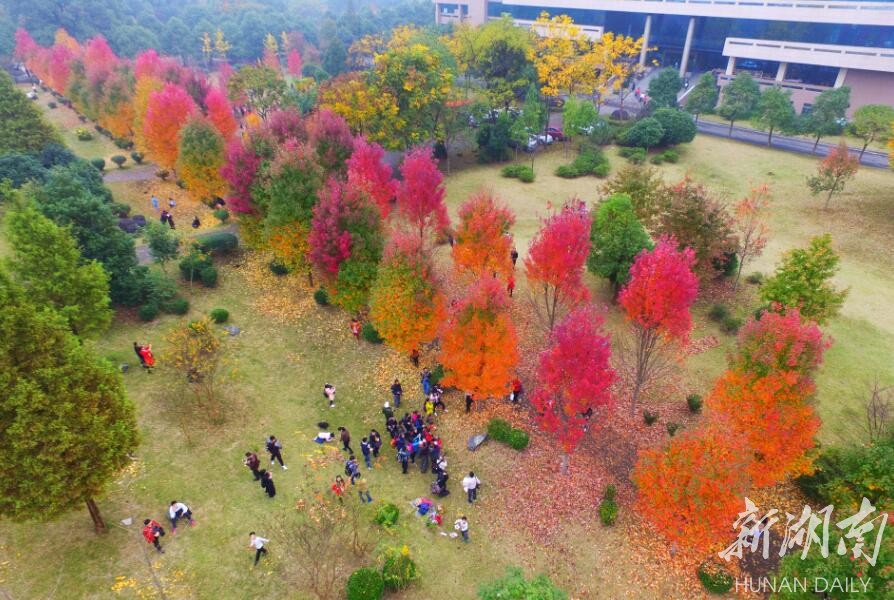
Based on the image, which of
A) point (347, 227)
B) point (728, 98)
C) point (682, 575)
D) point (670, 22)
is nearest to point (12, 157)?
point (347, 227)

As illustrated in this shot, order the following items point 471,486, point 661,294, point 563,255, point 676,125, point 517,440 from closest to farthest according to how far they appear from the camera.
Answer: point 471,486
point 661,294
point 517,440
point 563,255
point 676,125

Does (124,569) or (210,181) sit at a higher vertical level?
(210,181)

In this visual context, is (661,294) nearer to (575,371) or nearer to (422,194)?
(575,371)

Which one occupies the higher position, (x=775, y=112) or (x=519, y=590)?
(x=775, y=112)

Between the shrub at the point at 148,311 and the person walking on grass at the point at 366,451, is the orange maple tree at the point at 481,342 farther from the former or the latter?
the shrub at the point at 148,311

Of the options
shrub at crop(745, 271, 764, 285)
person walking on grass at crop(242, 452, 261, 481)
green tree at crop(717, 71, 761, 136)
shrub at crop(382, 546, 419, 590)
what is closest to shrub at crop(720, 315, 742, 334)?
shrub at crop(745, 271, 764, 285)

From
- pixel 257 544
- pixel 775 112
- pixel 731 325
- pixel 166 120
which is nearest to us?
pixel 257 544

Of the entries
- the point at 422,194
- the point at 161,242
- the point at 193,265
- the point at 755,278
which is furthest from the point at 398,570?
the point at 755,278

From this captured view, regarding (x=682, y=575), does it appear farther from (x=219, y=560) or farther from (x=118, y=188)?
(x=118, y=188)
